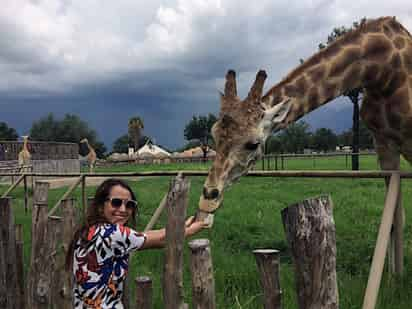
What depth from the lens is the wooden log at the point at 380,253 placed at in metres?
2.16

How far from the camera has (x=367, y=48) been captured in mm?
4027

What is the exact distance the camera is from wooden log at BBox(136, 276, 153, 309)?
2516 millimetres

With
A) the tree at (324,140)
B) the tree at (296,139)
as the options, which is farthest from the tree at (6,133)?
the tree at (324,140)

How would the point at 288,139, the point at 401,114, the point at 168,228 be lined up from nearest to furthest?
the point at 168,228, the point at 401,114, the point at 288,139

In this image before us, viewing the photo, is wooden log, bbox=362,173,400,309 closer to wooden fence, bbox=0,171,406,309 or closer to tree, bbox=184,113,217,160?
wooden fence, bbox=0,171,406,309

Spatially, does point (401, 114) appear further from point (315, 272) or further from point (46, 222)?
point (46, 222)

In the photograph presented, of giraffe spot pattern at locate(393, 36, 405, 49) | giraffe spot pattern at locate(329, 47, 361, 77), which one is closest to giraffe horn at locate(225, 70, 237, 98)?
giraffe spot pattern at locate(329, 47, 361, 77)

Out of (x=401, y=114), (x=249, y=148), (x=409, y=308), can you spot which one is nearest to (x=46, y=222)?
(x=249, y=148)

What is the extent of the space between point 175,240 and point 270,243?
3.73 meters

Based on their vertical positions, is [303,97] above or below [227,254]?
above

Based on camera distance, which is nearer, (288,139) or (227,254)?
(227,254)

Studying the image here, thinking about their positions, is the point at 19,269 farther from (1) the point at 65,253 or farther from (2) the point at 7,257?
(1) the point at 65,253

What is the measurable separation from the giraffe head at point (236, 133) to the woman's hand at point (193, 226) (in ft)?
1.76

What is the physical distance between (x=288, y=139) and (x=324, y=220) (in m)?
57.9
